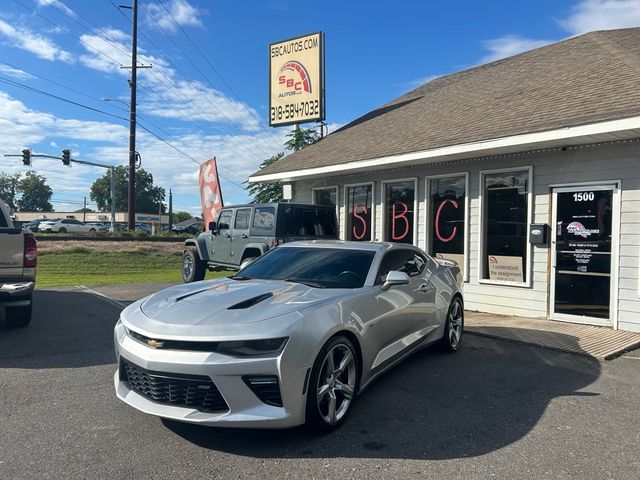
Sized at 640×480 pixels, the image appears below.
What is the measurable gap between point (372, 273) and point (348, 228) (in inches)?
309

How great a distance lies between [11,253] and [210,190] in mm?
14717

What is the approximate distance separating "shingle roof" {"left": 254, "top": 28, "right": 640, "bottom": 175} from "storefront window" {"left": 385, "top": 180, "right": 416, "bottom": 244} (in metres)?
0.99

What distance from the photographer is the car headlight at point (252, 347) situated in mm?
3390

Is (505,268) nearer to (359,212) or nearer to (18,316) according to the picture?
(359,212)

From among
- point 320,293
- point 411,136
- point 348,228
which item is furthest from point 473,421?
point 348,228

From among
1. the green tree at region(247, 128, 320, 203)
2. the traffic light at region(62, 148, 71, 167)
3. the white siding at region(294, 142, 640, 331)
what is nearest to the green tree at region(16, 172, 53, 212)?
the traffic light at region(62, 148, 71, 167)

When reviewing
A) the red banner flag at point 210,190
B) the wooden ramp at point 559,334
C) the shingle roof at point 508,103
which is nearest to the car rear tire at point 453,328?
the wooden ramp at point 559,334

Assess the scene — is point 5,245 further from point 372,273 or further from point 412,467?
point 412,467

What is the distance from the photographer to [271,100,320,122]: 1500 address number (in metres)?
17.7

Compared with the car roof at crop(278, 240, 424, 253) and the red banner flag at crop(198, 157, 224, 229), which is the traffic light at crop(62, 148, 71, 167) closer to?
the red banner flag at crop(198, 157, 224, 229)

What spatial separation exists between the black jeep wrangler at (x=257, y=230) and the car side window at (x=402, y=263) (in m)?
4.08

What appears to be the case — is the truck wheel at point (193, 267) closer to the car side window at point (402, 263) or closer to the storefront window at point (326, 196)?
the storefront window at point (326, 196)

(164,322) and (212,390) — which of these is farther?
(164,322)

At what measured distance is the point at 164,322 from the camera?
3672 millimetres
